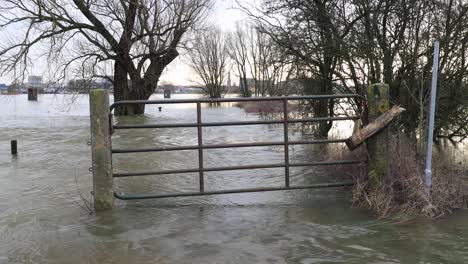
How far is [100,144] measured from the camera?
5684 mm

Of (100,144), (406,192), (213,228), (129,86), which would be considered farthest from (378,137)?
(129,86)

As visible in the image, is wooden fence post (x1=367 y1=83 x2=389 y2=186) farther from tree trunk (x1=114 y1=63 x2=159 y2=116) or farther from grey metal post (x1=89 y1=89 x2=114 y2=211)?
tree trunk (x1=114 y1=63 x2=159 y2=116)

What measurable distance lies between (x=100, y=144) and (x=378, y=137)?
12.0 ft

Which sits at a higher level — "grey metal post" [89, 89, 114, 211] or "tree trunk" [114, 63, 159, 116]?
"tree trunk" [114, 63, 159, 116]

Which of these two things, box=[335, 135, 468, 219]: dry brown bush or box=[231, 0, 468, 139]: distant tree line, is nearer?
box=[335, 135, 468, 219]: dry brown bush

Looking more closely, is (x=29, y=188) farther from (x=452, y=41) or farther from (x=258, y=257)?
(x=452, y=41)

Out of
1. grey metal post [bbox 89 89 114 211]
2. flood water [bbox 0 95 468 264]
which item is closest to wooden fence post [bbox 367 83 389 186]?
flood water [bbox 0 95 468 264]

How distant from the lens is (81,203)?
6383mm

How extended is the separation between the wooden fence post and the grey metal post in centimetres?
346

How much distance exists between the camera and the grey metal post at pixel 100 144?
566cm

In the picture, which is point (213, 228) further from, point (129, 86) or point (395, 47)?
point (129, 86)

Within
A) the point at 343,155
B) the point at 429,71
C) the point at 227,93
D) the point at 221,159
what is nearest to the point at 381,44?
the point at 429,71

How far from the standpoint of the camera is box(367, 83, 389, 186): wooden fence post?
6.00 metres

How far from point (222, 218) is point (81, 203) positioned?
7.12 ft
